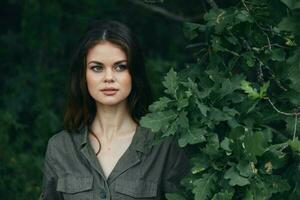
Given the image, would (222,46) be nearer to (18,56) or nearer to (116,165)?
(116,165)

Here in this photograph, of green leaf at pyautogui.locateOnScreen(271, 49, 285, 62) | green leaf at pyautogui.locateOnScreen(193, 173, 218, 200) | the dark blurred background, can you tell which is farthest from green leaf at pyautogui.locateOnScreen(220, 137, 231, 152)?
the dark blurred background

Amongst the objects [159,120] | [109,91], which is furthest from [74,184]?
[159,120]

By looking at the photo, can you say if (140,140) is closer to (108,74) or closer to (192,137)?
(108,74)

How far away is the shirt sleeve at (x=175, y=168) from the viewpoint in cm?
379

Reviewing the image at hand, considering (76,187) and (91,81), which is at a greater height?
(91,81)

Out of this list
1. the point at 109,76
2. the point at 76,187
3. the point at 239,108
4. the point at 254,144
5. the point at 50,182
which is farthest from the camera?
the point at 50,182

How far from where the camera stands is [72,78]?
3.93m

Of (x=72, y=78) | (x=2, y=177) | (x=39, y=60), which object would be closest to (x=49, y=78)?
(x=39, y=60)

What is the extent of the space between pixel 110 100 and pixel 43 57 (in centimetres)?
290

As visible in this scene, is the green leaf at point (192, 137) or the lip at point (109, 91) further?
the lip at point (109, 91)

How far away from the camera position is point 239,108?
347cm

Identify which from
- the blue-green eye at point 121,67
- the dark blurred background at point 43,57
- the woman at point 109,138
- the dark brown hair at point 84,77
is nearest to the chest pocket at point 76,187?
the woman at point 109,138

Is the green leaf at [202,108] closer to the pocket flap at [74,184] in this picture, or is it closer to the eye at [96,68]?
the eye at [96,68]

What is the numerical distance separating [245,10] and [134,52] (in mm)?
532
